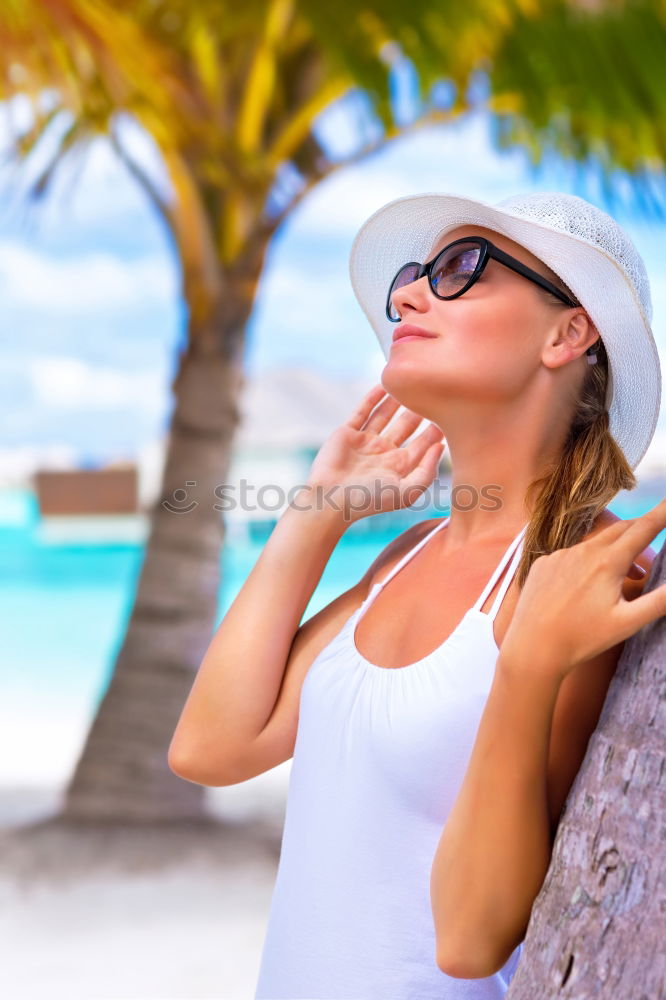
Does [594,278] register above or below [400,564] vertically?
above

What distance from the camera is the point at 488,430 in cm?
137

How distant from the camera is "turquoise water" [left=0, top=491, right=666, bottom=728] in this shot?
18625mm

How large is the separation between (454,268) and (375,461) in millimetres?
330

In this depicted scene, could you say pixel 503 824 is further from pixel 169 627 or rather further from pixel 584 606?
pixel 169 627

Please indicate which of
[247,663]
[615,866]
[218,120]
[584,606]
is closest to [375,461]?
[247,663]

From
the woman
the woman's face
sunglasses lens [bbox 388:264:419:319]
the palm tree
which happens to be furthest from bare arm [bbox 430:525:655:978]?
the palm tree

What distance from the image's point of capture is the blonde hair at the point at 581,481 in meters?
1.21

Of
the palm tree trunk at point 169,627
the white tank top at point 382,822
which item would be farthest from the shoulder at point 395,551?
the palm tree trunk at point 169,627

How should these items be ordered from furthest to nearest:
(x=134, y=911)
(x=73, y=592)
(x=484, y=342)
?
(x=73, y=592) < (x=134, y=911) < (x=484, y=342)

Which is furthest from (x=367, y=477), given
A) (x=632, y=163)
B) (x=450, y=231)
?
(x=632, y=163)

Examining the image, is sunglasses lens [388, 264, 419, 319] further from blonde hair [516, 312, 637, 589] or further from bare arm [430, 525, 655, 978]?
bare arm [430, 525, 655, 978]

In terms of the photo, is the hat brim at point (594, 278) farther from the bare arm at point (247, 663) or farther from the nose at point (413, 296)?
the bare arm at point (247, 663)

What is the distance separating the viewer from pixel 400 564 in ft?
4.83

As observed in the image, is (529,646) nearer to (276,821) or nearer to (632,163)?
(632,163)
